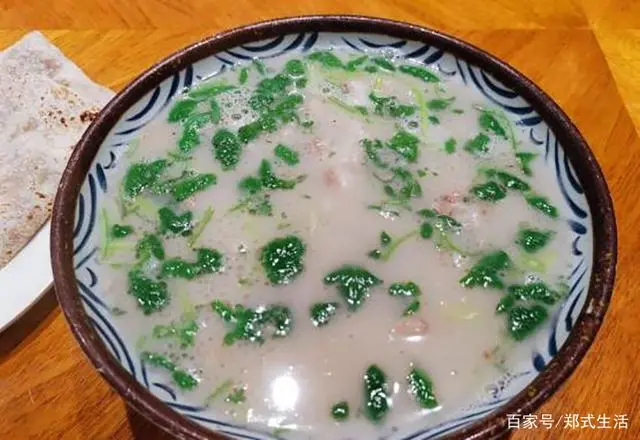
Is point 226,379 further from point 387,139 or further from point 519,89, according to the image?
point 519,89

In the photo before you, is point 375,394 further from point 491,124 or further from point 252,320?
point 491,124

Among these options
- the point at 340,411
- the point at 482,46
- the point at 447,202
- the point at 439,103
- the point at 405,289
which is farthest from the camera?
the point at 482,46

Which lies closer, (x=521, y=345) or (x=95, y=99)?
(x=521, y=345)

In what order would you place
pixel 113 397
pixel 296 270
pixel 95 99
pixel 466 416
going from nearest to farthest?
pixel 466 416
pixel 296 270
pixel 113 397
pixel 95 99

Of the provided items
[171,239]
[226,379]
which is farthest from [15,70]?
[226,379]

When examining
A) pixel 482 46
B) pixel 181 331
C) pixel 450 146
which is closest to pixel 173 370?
pixel 181 331

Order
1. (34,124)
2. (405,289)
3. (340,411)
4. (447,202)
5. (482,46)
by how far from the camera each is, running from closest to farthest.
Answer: (340,411) → (405,289) → (447,202) → (34,124) → (482,46)

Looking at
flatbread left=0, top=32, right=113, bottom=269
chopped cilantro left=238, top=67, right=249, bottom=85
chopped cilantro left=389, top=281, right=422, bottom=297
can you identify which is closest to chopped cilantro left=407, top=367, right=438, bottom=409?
chopped cilantro left=389, top=281, right=422, bottom=297
